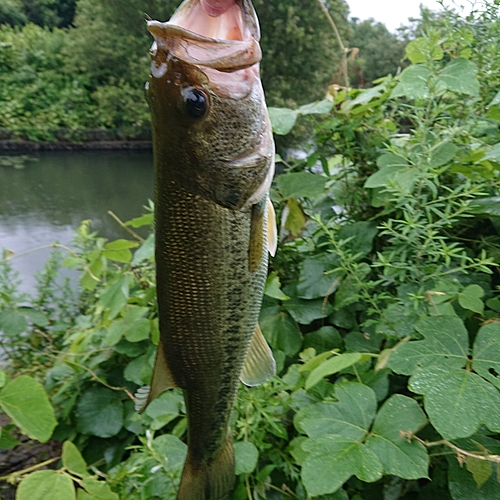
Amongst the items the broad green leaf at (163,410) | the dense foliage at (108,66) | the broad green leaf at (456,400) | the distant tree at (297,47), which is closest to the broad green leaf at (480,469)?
the broad green leaf at (456,400)

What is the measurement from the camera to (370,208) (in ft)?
5.09

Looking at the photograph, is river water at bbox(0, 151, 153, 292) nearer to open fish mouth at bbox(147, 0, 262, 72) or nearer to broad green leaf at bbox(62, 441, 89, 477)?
broad green leaf at bbox(62, 441, 89, 477)

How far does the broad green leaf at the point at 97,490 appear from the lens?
1.05 metres

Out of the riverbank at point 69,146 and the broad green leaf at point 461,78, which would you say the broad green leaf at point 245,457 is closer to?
the broad green leaf at point 461,78

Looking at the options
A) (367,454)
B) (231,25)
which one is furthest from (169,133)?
(367,454)

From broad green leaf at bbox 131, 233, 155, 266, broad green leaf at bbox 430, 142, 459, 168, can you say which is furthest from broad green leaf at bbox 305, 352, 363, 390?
broad green leaf at bbox 131, 233, 155, 266

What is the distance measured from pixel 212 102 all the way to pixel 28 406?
0.94 metres

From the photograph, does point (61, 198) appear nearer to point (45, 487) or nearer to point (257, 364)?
point (45, 487)

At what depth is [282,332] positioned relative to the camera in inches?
56.8

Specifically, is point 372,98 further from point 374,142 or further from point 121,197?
point 121,197

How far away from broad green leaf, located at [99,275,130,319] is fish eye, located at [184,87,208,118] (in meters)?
1.02

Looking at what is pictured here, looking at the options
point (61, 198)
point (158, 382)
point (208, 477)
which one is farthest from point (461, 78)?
point (61, 198)

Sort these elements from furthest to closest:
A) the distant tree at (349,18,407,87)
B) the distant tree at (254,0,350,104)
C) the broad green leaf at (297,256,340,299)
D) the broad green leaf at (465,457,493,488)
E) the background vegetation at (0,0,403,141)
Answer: the distant tree at (349,18,407,87) < the background vegetation at (0,0,403,141) < the distant tree at (254,0,350,104) < the broad green leaf at (297,256,340,299) < the broad green leaf at (465,457,493,488)

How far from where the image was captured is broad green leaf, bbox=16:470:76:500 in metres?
0.99
